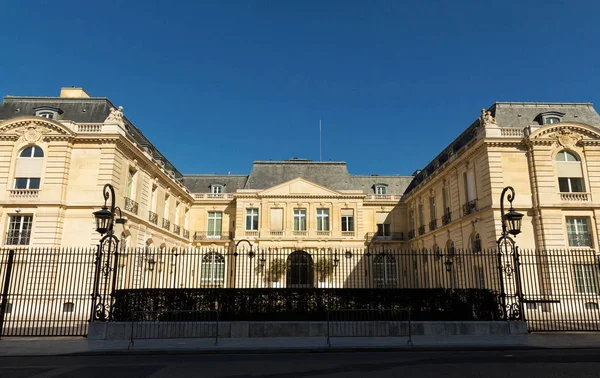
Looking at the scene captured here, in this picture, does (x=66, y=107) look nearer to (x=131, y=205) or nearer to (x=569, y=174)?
(x=131, y=205)

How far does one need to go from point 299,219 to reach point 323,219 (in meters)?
2.23

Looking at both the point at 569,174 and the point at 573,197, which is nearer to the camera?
the point at 573,197

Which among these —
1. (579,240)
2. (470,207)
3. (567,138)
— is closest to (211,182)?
(470,207)

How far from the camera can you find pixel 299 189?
119 ft

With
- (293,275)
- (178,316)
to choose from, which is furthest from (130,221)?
(293,275)

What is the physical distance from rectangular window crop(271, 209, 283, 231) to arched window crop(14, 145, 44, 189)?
1895cm

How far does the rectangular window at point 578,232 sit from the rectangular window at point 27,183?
28.9 metres

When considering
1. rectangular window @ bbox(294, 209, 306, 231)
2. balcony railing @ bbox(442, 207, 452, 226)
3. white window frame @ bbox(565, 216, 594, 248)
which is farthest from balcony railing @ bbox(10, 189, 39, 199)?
white window frame @ bbox(565, 216, 594, 248)

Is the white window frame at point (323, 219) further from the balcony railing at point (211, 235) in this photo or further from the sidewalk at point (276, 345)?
the sidewalk at point (276, 345)

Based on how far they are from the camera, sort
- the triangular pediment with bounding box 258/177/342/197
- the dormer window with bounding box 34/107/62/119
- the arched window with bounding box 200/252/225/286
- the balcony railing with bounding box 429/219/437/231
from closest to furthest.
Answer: the arched window with bounding box 200/252/225/286 → the dormer window with bounding box 34/107/62/119 → the balcony railing with bounding box 429/219/437/231 → the triangular pediment with bounding box 258/177/342/197

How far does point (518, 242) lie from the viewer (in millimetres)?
20672

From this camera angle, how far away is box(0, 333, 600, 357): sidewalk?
31.5ft

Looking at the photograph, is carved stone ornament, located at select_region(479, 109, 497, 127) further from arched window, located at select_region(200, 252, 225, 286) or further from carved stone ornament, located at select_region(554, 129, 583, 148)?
arched window, located at select_region(200, 252, 225, 286)

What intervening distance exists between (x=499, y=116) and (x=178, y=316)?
843 inches
